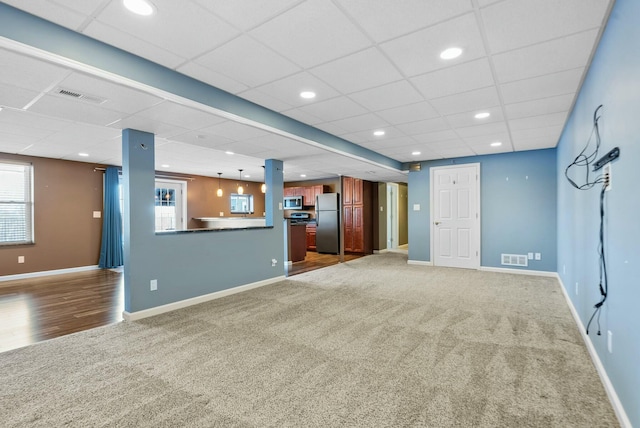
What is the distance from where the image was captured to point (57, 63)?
6.86 feet

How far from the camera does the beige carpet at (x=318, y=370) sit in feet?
5.94

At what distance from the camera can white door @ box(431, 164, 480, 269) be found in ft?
21.0

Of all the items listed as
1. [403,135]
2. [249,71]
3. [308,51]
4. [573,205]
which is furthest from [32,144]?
[573,205]

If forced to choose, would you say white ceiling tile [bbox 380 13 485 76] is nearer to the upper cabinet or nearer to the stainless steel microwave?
the upper cabinet

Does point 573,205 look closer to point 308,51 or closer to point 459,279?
point 459,279

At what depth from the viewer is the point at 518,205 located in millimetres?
5957

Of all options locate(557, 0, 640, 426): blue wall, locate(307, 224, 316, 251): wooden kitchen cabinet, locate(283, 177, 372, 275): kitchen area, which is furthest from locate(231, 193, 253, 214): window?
locate(557, 0, 640, 426): blue wall

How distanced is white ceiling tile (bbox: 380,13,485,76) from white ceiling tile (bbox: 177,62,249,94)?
4.74 ft

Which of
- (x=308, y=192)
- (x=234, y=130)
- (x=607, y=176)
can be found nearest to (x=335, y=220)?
(x=308, y=192)

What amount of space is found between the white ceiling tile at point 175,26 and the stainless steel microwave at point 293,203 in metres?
7.82

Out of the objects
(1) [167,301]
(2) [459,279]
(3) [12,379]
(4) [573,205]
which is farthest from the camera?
(2) [459,279]

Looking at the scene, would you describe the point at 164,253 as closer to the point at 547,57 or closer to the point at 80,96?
the point at 80,96

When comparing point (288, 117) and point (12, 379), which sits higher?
point (288, 117)

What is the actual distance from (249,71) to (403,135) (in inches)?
112
